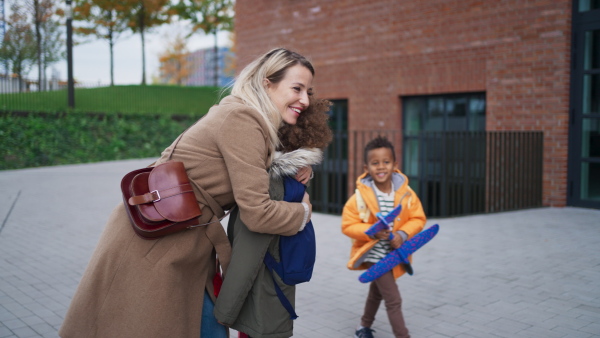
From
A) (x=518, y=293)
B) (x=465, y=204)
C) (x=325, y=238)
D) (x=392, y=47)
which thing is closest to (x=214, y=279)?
(x=518, y=293)

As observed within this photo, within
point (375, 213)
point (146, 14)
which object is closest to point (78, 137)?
point (146, 14)

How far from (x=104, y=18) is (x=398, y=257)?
26.4 meters

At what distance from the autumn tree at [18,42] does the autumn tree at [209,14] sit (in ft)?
25.3

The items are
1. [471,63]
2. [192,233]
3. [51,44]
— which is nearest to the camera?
[192,233]

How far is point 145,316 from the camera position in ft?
7.04

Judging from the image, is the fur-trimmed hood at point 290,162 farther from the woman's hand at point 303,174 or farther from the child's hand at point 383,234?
the child's hand at point 383,234

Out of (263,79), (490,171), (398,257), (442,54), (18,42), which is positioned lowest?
(398,257)

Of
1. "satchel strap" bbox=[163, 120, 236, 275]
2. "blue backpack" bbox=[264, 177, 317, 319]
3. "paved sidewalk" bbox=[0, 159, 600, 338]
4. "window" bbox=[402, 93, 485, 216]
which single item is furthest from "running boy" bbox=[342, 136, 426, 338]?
"window" bbox=[402, 93, 485, 216]

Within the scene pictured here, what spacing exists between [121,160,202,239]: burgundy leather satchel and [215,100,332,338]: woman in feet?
0.78

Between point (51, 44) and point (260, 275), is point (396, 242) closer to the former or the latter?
point (260, 275)

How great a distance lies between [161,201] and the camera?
2084mm

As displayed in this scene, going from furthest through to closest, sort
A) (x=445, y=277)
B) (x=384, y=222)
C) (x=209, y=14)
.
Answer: (x=209, y=14) < (x=445, y=277) < (x=384, y=222)

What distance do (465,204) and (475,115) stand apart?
2370 mm

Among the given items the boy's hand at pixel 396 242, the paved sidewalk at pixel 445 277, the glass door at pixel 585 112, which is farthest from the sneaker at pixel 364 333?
the glass door at pixel 585 112
